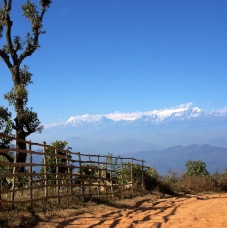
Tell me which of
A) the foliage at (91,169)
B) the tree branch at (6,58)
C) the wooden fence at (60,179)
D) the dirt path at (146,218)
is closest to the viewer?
the dirt path at (146,218)

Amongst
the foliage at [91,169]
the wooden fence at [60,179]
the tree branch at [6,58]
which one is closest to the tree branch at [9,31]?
the tree branch at [6,58]

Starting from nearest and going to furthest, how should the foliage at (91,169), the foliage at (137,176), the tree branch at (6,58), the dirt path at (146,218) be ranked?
the dirt path at (146,218), the foliage at (91,169), the foliage at (137,176), the tree branch at (6,58)

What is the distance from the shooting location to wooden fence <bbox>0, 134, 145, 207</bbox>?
39.2 feet

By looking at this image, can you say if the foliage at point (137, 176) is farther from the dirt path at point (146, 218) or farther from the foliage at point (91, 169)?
the dirt path at point (146, 218)

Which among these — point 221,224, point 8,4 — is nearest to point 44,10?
point 8,4

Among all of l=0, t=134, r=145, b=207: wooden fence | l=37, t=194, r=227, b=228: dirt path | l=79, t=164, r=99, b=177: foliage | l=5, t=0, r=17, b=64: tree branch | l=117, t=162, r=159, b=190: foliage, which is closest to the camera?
l=37, t=194, r=227, b=228: dirt path

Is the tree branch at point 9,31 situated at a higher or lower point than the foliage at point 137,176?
higher

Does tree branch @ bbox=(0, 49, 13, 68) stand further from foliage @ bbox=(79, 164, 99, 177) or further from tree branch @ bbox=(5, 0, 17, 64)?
foliage @ bbox=(79, 164, 99, 177)

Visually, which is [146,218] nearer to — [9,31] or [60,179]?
[60,179]

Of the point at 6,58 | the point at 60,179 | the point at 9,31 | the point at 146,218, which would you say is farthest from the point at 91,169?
the point at 9,31

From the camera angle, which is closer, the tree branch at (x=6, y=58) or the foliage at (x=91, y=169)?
the foliage at (x=91, y=169)

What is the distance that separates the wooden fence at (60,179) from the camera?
11946 mm

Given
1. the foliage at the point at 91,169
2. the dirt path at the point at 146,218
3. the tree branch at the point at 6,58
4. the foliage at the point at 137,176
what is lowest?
the dirt path at the point at 146,218

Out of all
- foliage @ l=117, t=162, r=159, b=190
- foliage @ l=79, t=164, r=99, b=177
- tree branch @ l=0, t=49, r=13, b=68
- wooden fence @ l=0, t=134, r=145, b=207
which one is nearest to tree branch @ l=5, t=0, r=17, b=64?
tree branch @ l=0, t=49, r=13, b=68
